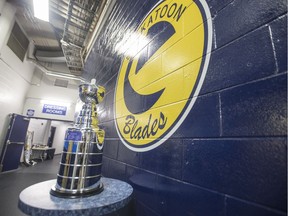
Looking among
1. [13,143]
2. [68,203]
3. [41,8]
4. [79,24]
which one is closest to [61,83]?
[13,143]

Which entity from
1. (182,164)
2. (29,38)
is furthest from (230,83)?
(29,38)

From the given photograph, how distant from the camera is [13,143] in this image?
16.1 ft

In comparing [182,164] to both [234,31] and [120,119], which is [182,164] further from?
[120,119]

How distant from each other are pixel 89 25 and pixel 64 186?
276 cm

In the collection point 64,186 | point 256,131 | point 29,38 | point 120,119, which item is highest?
point 29,38

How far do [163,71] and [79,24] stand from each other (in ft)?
8.71

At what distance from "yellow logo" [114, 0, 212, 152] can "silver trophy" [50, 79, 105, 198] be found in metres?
0.26

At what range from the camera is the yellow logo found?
0.63 meters

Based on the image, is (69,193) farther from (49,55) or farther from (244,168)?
(49,55)

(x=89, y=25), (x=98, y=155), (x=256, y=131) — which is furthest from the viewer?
(x=89, y=25)

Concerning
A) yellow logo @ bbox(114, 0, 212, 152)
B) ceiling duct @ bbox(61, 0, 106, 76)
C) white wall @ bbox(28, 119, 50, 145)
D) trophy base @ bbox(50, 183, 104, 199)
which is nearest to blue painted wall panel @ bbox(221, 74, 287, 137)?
yellow logo @ bbox(114, 0, 212, 152)

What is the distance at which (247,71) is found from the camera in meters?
0.45

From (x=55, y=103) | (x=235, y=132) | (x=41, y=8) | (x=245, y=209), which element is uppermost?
(x=41, y=8)

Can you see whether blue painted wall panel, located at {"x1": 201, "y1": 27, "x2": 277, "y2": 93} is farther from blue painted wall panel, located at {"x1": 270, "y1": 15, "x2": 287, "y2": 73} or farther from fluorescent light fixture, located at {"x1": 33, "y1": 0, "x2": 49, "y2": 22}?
fluorescent light fixture, located at {"x1": 33, "y1": 0, "x2": 49, "y2": 22}
